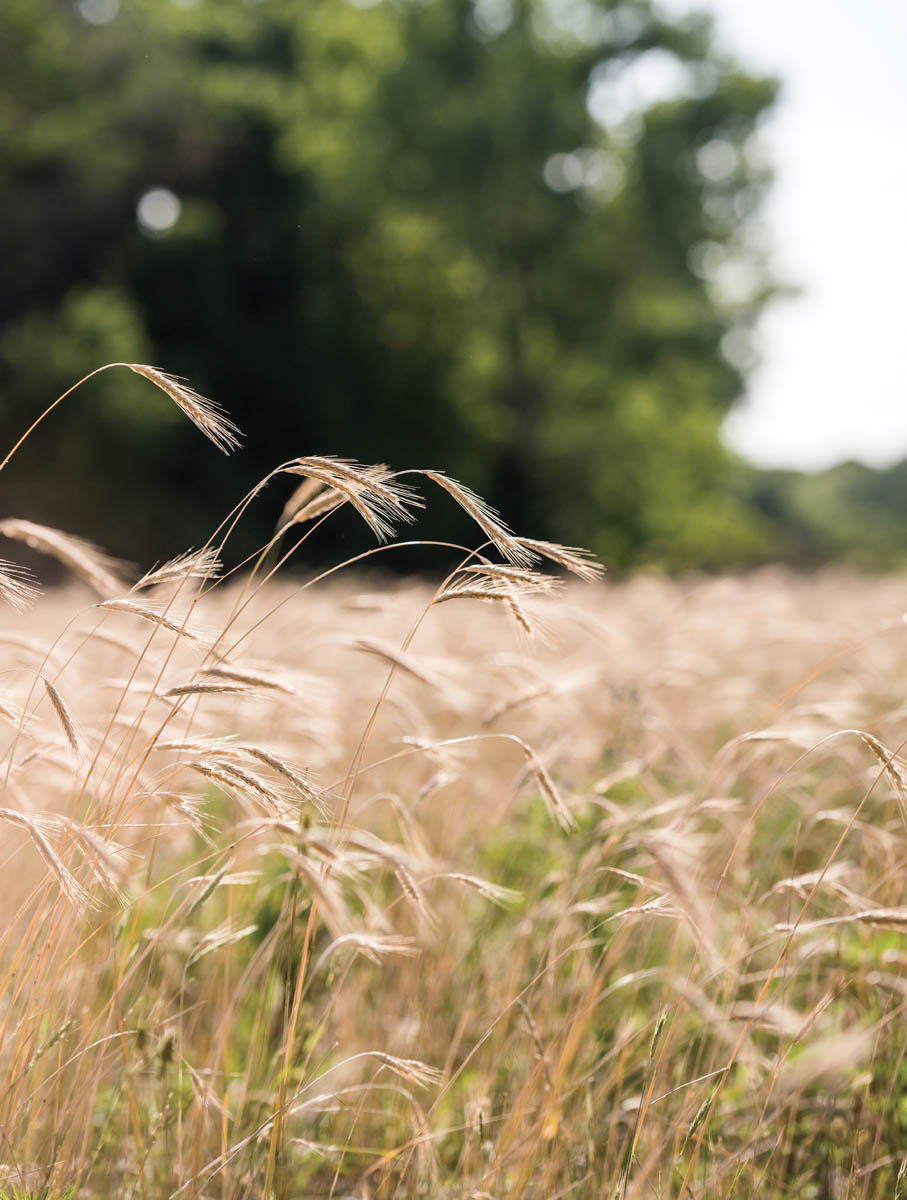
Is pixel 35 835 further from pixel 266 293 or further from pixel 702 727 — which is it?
pixel 266 293

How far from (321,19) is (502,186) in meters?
6.24

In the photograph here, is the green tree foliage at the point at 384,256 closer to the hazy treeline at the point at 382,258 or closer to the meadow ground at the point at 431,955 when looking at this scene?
the hazy treeline at the point at 382,258

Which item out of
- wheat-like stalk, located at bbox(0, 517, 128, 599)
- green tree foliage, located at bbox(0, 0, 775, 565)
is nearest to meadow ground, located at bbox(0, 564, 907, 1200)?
wheat-like stalk, located at bbox(0, 517, 128, 599)

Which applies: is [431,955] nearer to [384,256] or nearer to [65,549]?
[65,549]

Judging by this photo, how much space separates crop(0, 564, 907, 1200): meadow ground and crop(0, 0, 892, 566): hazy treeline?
45.1ft

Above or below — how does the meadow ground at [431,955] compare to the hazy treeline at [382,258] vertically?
below

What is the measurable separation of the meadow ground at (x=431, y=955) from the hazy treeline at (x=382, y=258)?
1376 centimetres

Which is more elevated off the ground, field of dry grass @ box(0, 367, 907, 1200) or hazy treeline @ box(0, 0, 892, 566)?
hazy treeline @ box(0, 0, 892, 566)

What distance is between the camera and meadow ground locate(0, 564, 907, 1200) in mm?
1453

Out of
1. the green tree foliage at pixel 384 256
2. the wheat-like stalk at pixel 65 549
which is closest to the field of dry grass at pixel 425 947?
the wheat-like stalk at pixel 65 549

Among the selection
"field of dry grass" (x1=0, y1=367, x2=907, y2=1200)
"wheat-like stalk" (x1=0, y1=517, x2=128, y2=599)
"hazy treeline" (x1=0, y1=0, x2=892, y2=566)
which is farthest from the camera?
"hazy treeline" (x1=0, y1=0, x2=892, y2=566)

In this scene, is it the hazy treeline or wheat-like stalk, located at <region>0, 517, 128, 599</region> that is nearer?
wheat-like stalk, located at <region>0, 517, 128, 599</region>

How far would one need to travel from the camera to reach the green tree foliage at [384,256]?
54.9 ft

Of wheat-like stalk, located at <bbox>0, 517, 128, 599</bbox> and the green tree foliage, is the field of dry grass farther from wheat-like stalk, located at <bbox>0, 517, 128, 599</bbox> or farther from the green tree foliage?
the green tree foliage
